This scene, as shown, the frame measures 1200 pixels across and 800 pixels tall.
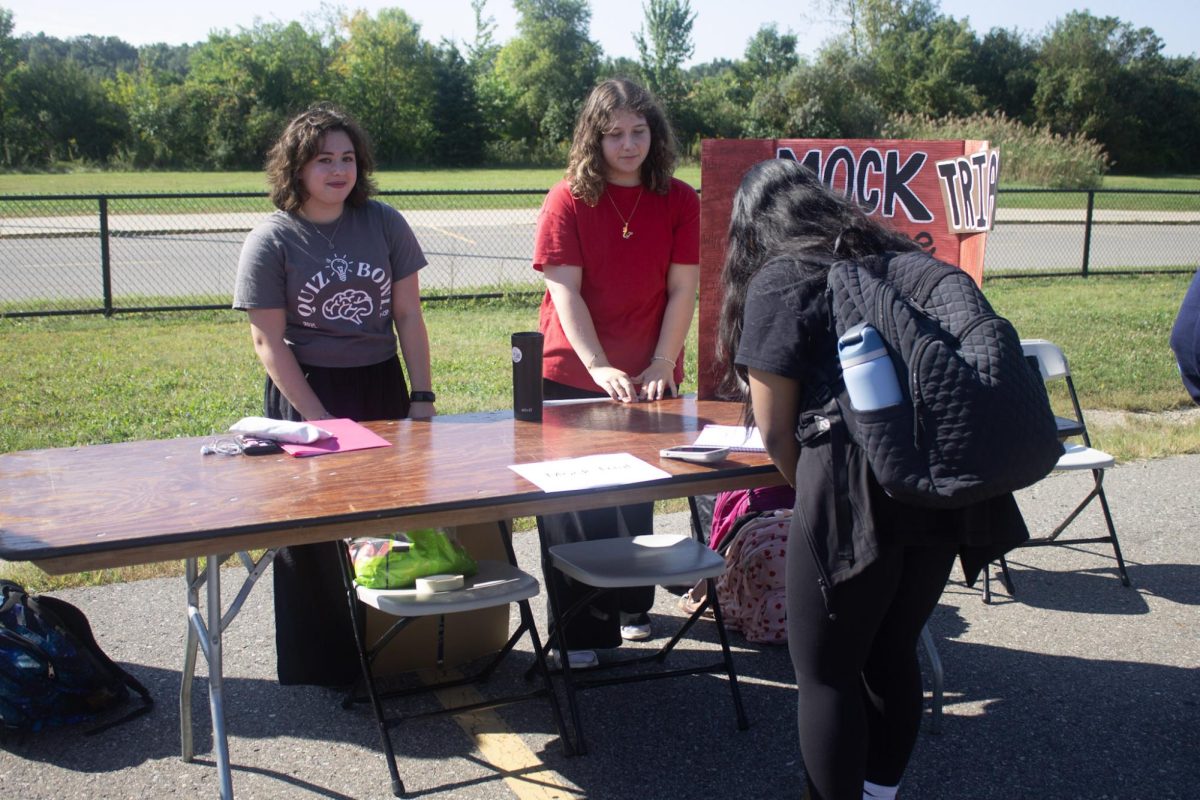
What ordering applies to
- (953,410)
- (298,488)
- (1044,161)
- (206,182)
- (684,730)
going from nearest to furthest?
1. (953,410)
2. (298,488)
3. (684,730)
4. (1044,161)
5. (206,182)

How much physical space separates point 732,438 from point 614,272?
778 mm

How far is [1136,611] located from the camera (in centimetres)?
423

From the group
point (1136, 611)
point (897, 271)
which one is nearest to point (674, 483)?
point (897, 271)

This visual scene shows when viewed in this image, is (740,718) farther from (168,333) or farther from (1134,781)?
(168,333)

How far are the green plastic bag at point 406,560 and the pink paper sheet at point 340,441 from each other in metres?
0.28

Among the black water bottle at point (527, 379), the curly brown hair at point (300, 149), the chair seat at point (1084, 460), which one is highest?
the curly brown hair at point (300, 149)

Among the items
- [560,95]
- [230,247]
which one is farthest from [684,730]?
[560,95]

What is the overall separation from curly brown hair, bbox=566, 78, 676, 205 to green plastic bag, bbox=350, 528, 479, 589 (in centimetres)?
126

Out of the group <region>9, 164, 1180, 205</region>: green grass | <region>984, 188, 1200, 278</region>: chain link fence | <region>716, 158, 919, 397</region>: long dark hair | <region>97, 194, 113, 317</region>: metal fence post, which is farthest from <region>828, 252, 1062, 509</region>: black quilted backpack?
<region>9, 164, 1180, 205</region>: green grass

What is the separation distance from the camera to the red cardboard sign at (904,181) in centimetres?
387

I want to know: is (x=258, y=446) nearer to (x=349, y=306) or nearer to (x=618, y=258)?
(x=349, y=306)

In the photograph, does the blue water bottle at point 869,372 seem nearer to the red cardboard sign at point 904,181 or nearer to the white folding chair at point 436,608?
the white folding chair at point 436,608

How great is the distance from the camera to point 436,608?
9.50 feet

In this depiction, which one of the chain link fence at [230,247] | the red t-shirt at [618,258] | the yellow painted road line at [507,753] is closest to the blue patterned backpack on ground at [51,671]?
the yellow painted road line at [507,753]
